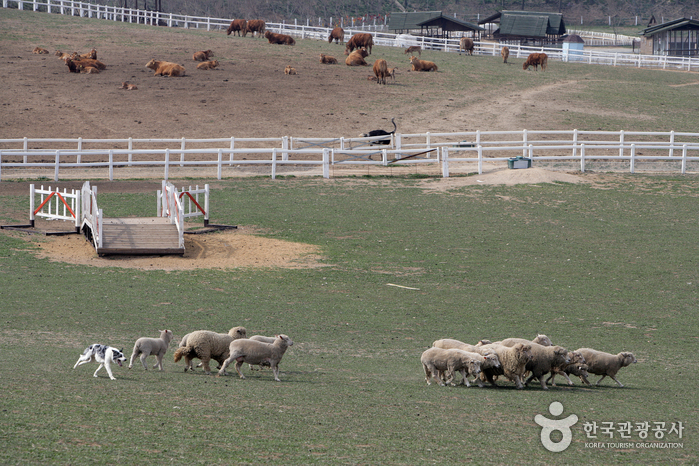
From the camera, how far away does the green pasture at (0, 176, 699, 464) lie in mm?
6865

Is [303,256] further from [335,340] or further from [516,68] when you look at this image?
[516,68]

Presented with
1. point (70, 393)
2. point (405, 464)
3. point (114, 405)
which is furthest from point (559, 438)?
point (70, 393)

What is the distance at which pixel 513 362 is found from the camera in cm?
918

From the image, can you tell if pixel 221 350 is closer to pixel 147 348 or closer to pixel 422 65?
pixel 147 348

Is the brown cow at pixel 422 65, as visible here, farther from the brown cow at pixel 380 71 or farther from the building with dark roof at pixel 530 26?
the building with dark roof at pixel 530 26

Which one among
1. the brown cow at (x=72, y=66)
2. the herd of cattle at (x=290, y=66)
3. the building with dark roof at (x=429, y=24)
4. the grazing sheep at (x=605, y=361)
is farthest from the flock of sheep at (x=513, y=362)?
the building with dark roof at (x=429, y=24)

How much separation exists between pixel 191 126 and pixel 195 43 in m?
21.0

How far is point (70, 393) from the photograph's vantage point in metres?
7.80

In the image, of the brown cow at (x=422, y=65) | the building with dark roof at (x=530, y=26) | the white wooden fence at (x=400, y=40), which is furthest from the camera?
the building with dark roof at (x=530, y=26)

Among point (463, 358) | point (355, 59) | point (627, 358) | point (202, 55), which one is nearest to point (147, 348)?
point (463, 358)

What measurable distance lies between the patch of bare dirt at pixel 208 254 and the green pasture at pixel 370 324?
1.58ft

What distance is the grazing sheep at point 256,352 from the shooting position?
30.1 ft

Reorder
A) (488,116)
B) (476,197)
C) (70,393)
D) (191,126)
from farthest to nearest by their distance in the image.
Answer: (488,116), (191,126), (476,197), (70,393)

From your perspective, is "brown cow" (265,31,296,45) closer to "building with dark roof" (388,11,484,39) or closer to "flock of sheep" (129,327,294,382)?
"building with dark roof" (388,11,484,39)
